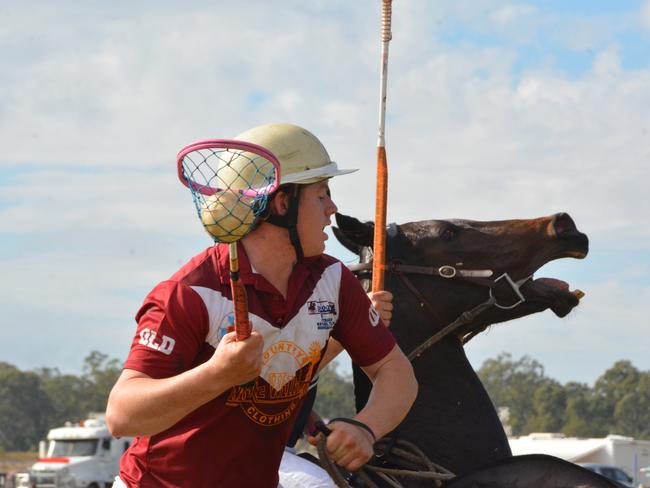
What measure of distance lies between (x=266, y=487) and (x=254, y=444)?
19 centimetres

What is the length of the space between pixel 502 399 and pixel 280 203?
92814 millimetres

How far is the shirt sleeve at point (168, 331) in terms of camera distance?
371 centimetres

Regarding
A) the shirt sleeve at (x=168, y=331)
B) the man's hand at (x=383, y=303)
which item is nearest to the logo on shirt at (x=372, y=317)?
the shirt sleeve at (x=168, y=331)

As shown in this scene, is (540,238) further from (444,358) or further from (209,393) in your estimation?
(209,393)

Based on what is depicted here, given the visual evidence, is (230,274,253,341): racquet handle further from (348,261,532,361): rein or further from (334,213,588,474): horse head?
(348,261,532,361): rein

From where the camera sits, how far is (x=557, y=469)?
4.70 metres

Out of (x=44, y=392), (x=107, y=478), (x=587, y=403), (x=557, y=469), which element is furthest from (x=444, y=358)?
(x=44, y=392)

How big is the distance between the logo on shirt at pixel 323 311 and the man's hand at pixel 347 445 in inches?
17.4

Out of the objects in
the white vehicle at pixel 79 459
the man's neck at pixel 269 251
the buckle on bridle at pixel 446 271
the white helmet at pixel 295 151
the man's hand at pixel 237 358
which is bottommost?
the man's hand at pixel 237 358

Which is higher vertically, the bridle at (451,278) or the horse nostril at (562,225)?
the horse nostril at (562,225)

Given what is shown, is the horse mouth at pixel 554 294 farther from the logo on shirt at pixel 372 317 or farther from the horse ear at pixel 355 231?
the logo on shirt at pixel 372 317

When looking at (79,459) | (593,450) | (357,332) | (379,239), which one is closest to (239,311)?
(357,332)

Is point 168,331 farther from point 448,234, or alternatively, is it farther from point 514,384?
point 514,384

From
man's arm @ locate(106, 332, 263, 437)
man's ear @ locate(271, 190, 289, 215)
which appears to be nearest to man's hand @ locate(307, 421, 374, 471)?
man's arm @ locate(106, 332, 263, 437)
